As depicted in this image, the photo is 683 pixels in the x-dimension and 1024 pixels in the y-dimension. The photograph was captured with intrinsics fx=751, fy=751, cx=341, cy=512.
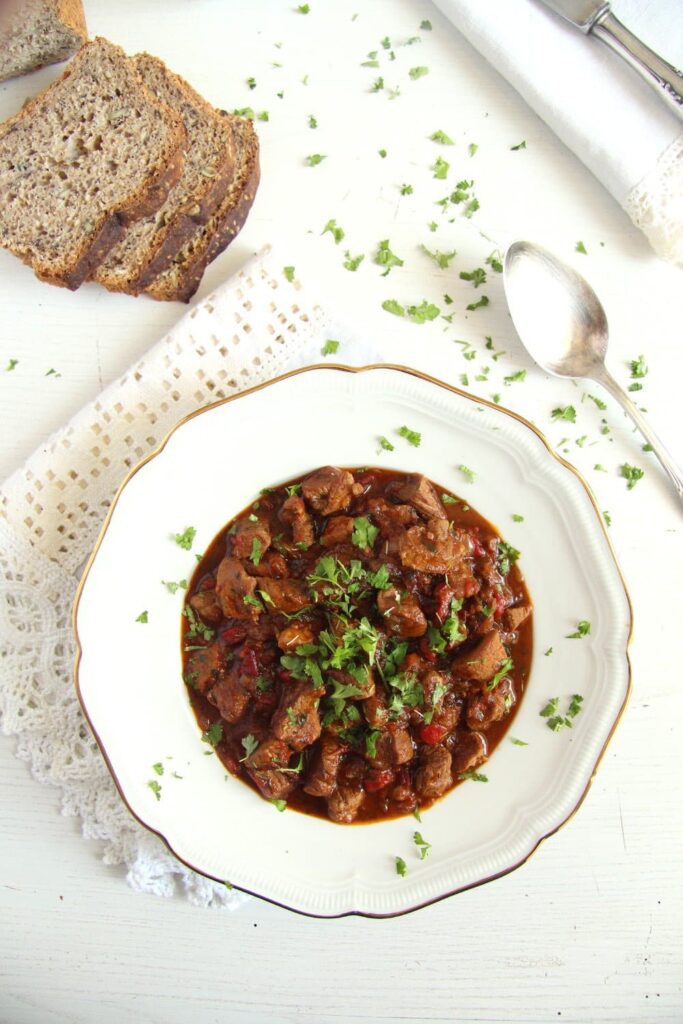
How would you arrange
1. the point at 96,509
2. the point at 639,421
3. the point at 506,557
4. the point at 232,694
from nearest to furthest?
the point at 232,694 → the point at 506,557 → the point at 96,509 → the point at 639,421

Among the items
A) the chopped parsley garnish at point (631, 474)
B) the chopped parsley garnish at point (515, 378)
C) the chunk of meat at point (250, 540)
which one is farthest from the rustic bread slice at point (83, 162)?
the chopped parsley garnish at point (631, 474)

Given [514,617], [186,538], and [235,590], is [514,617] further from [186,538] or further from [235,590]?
[186,538]

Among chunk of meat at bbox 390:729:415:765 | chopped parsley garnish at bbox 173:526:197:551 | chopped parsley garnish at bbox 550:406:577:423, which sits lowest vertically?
chunk of meat at bbox 390:729:415:765

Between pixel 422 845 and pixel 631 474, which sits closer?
pixel 422 845

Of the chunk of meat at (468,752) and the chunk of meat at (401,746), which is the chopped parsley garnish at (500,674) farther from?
the chunk of meat at (401,746)

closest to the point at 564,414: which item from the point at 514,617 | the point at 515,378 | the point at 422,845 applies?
the point at 515,378

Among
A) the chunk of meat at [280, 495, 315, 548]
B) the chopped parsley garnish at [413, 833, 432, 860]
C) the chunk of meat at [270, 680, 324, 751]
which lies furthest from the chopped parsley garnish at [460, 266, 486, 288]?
the chopped parsley garnish at [413, 833, 432, 860]

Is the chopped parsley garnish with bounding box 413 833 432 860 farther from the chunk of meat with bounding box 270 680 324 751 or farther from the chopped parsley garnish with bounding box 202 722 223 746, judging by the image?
the chopped parsley garnish with bounding box 202 722 223 746
